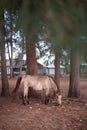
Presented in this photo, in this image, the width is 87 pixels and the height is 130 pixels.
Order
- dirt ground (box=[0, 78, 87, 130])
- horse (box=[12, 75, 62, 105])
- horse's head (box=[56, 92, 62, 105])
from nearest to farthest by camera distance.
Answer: dirt ground (box=[0, 78, 87, 130]) → horse's head (box=[56, 92, 62, 105]) → horse (box=[12, 75, 62, 105])

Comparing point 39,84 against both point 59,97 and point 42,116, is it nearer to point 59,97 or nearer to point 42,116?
point 59,97

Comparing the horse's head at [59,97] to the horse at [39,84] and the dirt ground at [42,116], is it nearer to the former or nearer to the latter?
the horse at [39,84]

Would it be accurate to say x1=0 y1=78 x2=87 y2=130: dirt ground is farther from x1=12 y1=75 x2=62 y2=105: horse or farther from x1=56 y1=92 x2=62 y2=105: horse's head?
x1=12 y1=75 x2=62 y2=105: horse

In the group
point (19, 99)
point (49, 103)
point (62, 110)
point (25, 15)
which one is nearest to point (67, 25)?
point (25, 15)

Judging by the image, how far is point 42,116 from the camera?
6129 millimetres

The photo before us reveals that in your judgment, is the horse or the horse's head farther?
the horse

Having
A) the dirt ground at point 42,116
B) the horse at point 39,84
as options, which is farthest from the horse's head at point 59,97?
the dirt ground at point 42,116

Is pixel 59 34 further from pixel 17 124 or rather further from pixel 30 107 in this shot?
pixel 30 107

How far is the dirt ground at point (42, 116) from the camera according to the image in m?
5.37

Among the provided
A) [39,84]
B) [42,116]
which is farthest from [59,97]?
[42,116]

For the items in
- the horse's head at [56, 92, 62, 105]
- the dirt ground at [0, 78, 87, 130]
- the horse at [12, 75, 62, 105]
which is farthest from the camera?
the horse at [12, 75, 62, 105]

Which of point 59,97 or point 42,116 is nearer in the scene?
point 42,116

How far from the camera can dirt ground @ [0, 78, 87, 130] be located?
537 centimetres

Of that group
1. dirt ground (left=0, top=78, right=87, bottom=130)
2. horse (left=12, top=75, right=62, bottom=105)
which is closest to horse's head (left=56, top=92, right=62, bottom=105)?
horse (left=12, top=75, right=62, bottom=105)
